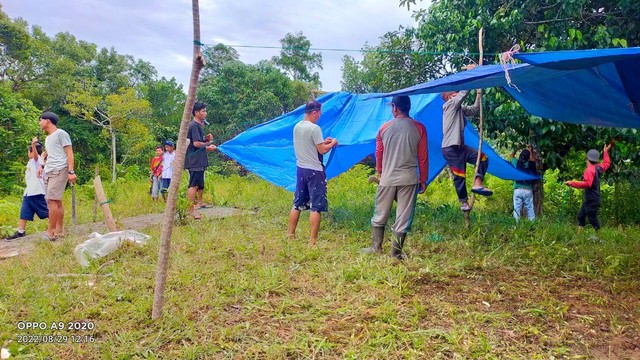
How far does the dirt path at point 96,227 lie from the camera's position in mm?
3943

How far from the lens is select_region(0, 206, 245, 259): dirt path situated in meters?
3.94

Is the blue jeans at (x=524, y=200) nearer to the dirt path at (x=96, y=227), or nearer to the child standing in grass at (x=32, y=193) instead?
the dirt path at (x=96, y=227)

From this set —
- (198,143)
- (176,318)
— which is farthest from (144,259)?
(198,143)

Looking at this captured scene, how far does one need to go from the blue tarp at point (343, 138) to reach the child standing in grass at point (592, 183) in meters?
0.56

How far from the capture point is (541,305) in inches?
94.6

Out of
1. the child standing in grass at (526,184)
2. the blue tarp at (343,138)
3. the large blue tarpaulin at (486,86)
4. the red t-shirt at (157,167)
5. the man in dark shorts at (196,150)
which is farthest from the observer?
the red t-shirt at (157,167)

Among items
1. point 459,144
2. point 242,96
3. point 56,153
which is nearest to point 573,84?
point 459,144

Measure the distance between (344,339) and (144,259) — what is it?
1.84 meters

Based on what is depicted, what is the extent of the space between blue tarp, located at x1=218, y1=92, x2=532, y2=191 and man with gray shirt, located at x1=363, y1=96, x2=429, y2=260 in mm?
1054

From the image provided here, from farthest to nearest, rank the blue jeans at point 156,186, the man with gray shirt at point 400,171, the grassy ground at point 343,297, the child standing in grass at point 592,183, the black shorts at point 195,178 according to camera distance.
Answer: the blue jeans at point 156,186, the black shorts at point 195,178, the child standing in grass at point 592,183, the man with gray shirt at point 400,171, the grassy ground at point 343,297

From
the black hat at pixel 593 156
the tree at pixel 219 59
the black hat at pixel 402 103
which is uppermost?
the tree at pixel 219 59

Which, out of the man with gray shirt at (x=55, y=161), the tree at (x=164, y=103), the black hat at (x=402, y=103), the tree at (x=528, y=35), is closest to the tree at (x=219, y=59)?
the tree at (x=164, y=103)

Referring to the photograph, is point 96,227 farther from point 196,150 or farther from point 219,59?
point 219,59

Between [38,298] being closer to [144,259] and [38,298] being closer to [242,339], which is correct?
[144,259]
